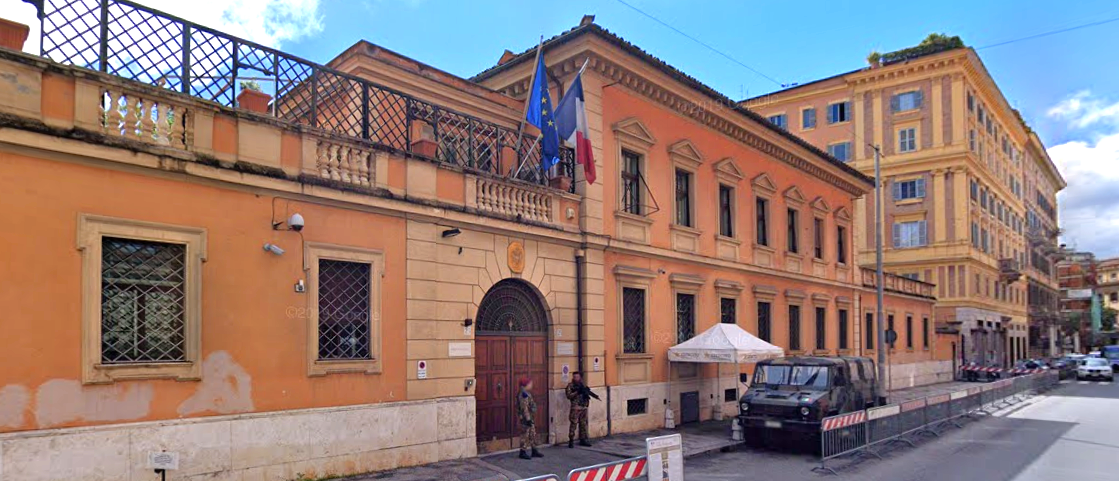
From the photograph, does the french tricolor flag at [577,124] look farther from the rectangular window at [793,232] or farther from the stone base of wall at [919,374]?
the stone base of wall at [919,374]

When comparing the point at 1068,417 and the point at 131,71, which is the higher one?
the point at 131,71

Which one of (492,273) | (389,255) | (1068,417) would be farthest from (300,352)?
(1068,417)

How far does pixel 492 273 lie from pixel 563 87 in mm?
5395

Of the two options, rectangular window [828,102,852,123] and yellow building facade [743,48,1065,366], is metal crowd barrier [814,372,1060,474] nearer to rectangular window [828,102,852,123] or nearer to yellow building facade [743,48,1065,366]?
yellow building facade [743,48,1065,366]

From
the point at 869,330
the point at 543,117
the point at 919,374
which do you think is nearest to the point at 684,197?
the point at 543,117

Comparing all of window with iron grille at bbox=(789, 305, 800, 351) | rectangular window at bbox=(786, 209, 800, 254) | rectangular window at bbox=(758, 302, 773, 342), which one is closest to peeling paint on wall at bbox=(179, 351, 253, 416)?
rectangular window at bbox=(758, 302, 773, 342)

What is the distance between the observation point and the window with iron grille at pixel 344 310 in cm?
1134

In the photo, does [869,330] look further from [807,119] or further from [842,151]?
[807,119]

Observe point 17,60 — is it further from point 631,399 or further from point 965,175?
point 965,175

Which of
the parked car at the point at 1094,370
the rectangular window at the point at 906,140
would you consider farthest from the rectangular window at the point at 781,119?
the parked car at the point at 1094,370

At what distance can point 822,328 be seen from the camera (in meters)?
26.8

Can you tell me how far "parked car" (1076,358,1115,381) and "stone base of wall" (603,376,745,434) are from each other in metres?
34.9

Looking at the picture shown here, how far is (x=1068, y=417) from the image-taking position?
21484mm

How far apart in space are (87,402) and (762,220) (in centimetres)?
1983
